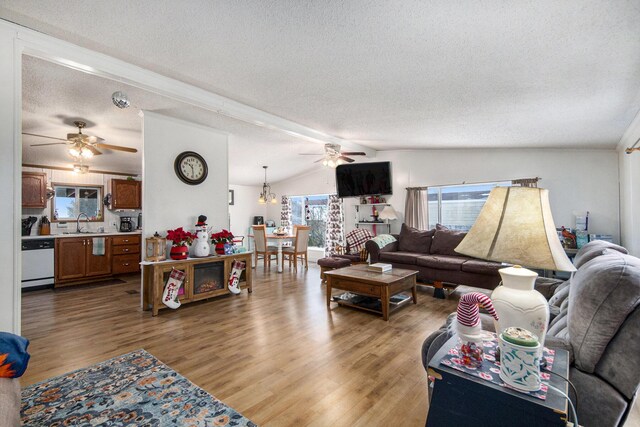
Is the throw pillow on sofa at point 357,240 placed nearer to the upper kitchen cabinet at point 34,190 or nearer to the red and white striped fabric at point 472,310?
the red and white striped fabric at point 472,310

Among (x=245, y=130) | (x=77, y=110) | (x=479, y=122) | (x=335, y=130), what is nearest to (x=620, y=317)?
(x=479, y=122)

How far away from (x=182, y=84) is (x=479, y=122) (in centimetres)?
341

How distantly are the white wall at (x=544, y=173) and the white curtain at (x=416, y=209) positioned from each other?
19 cm

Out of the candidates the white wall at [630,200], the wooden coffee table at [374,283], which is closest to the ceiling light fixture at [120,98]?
the wooden coffee table at [374,283]

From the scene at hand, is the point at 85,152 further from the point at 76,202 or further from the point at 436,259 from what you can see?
the point at 436,259

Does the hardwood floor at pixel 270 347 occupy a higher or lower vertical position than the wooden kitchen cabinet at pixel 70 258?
lower

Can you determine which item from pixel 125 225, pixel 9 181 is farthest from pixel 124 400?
pixel 125 225

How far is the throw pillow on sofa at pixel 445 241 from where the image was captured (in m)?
5.02

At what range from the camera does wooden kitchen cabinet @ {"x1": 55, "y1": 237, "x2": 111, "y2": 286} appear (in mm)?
5113

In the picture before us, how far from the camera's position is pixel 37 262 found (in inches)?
193

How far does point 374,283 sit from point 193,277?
94.5 inches

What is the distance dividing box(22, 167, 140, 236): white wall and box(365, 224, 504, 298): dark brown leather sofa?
526cm

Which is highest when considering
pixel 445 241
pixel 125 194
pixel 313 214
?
pixel 125 194

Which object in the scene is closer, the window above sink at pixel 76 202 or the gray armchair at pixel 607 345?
the gray armchair at pixel 607 345
